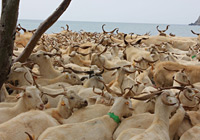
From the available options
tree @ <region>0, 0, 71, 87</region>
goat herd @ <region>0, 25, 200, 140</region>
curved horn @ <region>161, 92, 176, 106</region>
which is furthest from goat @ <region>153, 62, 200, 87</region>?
tree @ <region>0, 0, 71, 87</region>

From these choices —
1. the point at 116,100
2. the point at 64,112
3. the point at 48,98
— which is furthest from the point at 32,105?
the point at 116,100

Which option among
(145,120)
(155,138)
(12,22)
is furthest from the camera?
(12,22)

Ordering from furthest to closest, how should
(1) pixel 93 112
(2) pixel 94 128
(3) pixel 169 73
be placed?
(3) pixel 169 73
(1) pixel 93 112
(2) pixel 94 128

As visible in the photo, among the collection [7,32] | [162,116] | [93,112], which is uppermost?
[7,32]

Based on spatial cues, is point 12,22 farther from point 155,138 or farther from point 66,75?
point 155,138

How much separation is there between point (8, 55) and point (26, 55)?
1052 millimetres

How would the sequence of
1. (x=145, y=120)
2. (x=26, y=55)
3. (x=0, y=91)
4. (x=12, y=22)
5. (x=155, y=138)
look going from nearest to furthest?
(x=155, y=138) → (x=145, y=120) → (x=12, y=22) → (x=0, y=91) → (x=26, y=55)

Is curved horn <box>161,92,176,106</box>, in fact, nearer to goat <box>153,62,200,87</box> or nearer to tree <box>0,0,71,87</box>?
tree <box>0,0,71,87</box>

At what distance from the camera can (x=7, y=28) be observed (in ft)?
13.8

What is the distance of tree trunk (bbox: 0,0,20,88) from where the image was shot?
13.7 ft

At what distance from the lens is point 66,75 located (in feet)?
19.2

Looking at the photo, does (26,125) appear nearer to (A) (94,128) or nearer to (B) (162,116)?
(A) (94,128)

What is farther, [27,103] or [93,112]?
[93,112]

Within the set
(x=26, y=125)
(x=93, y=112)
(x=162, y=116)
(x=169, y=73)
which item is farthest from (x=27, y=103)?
(x=169, y=73)
